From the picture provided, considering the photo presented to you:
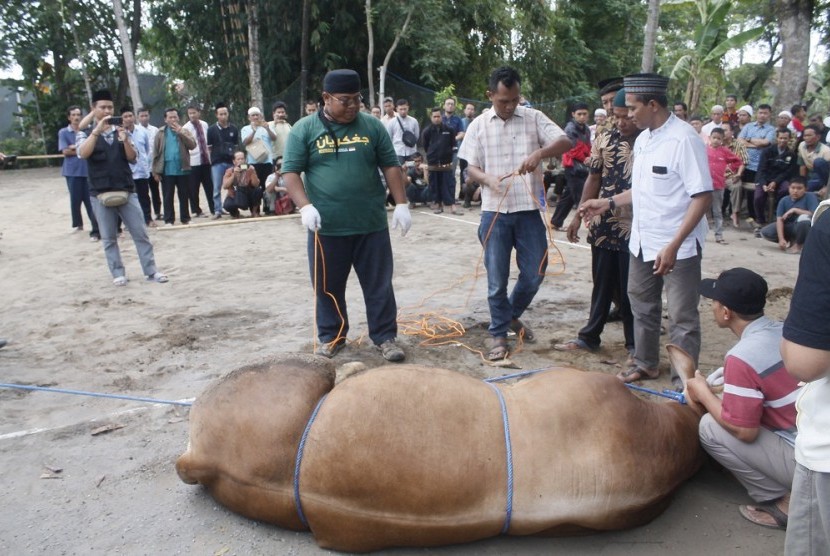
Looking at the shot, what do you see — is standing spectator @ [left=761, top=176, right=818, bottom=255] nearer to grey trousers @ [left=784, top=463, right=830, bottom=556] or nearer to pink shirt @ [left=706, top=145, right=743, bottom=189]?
pink shirt @ [left=706, top=145, right=743, bottom=189]

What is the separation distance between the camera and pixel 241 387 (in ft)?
9.02

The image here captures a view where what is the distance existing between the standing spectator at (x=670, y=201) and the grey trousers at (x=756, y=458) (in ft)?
3.07

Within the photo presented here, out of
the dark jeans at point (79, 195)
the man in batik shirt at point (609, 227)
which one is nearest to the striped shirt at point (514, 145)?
the man in batik shirt at point (609, 227)

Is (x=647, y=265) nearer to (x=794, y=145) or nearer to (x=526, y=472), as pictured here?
(x=526, y=472)

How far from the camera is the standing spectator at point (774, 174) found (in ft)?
A: 32.3

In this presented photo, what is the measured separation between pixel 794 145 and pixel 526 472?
9669mm

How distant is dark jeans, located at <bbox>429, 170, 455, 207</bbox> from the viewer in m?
12.0

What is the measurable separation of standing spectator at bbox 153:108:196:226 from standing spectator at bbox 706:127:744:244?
805 cm

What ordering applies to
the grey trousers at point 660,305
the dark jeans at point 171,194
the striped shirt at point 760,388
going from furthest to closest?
the dark jeans at point 171,194 < the grey trousers at point 660,305 < the striped shirt at point 760,388

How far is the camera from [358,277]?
15.3ft

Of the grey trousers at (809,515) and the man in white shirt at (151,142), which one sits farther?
the man in white shirt at (151,142)

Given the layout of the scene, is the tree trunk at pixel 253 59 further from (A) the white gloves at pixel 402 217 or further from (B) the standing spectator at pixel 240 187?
(A) the white gloves at pixel 402 217

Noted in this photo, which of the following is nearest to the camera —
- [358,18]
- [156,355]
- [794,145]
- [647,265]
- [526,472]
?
[526,472]

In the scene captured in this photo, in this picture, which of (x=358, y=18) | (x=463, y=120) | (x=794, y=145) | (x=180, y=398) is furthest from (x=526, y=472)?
(x=358, y=18)
